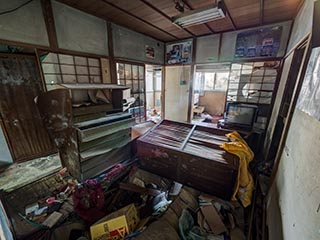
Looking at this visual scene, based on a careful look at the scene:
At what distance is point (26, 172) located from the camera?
238 centimetres

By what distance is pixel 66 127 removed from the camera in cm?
195

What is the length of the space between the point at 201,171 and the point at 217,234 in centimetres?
64

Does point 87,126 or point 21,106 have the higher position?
point 21,106

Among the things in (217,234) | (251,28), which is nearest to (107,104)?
(217,234)

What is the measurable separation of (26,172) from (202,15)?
379 centimetres

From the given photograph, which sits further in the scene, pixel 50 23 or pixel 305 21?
pixel 50 23

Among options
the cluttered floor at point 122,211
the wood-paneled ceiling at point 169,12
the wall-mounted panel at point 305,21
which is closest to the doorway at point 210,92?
the wood-paneled ceiling at point 169,12

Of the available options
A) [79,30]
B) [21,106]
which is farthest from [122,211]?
[79,30]

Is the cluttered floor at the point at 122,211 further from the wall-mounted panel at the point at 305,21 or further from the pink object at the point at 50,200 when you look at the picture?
the wall-mounted panel at the point at 305,21

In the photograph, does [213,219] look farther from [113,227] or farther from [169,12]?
[169,12]

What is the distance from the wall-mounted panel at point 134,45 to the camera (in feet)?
10.8

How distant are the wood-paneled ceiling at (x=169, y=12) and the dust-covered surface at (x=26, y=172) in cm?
283

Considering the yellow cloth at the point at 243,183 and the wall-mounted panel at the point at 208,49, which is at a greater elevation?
the wall-mounted panel at the point at 208,49

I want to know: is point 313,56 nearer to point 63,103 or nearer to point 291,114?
point 291,114
